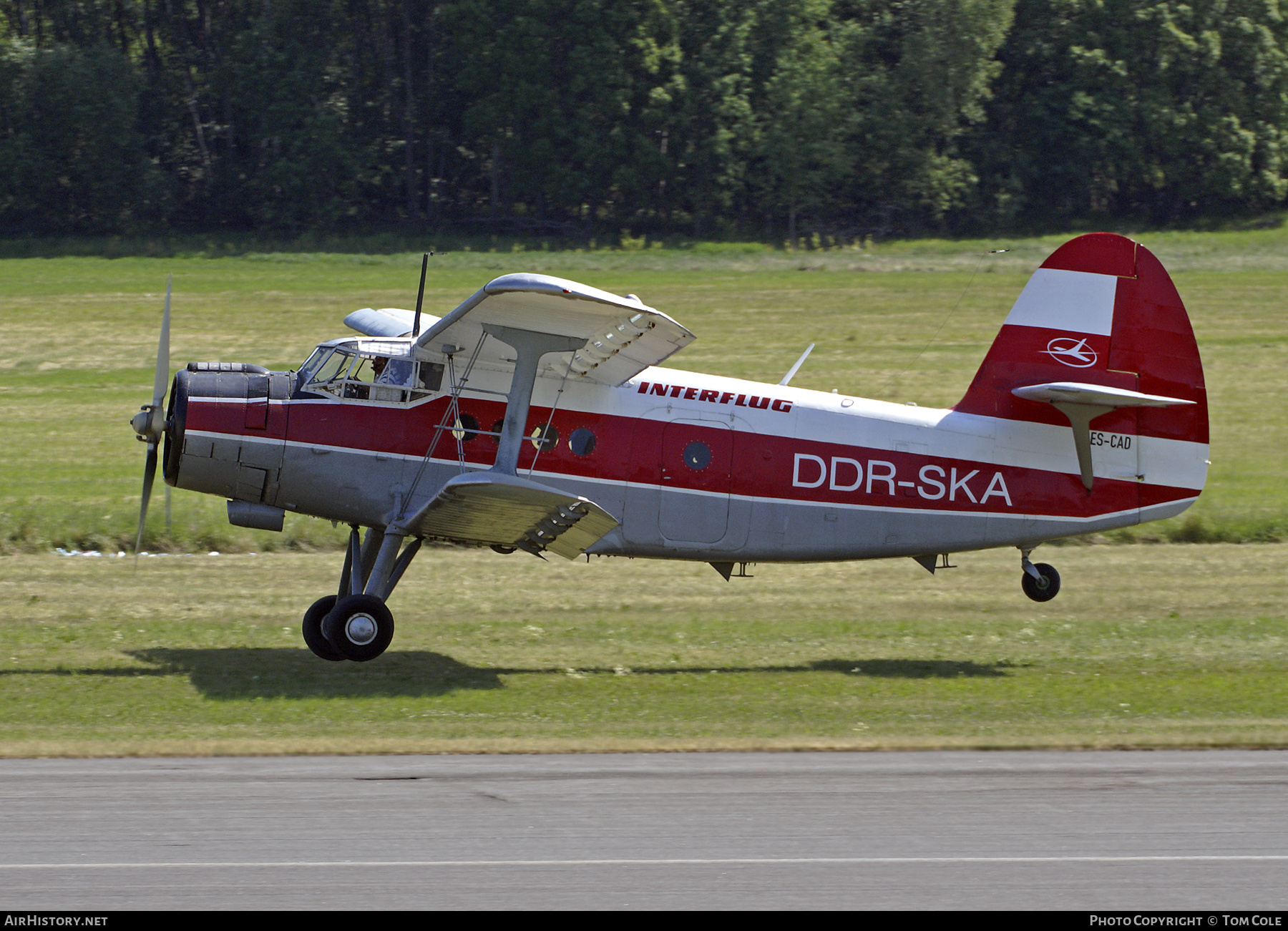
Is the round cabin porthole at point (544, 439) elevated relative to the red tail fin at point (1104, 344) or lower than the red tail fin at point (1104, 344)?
lower

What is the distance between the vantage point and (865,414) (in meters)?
13.2

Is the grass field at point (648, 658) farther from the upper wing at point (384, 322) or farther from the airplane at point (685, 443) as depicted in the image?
the upper wing at point (384, 322)

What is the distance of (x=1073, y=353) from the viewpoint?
13.4 m

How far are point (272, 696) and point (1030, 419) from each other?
729 centimetres

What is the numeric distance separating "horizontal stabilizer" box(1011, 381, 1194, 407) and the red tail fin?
0.30 meters

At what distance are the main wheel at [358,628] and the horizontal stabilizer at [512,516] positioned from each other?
792mm

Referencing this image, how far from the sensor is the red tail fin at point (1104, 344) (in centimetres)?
1332

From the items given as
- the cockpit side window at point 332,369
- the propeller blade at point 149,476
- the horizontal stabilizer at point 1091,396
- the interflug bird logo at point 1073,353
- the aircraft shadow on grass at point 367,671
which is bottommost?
the aircraft shadow on grass at point 367,671

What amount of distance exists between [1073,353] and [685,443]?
381 cm

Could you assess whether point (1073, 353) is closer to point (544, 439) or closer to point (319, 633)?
point (544, 439)

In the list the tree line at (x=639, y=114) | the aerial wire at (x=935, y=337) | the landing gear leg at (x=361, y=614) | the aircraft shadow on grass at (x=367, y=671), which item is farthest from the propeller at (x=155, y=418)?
the tree line at (x=639, y=114)

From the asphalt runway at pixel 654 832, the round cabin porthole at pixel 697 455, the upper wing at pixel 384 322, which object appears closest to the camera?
the asphalt runway at pixel 654 832

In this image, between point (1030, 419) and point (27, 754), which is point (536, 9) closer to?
point (1030, 419)

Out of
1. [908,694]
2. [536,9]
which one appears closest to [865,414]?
[908,694]
